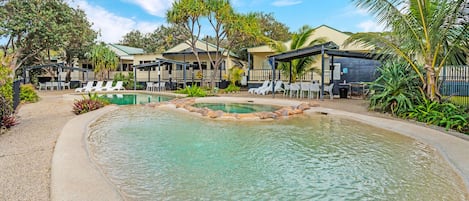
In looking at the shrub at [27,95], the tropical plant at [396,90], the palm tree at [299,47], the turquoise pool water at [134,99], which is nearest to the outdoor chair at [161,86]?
the turquoise pool water at [134,99]

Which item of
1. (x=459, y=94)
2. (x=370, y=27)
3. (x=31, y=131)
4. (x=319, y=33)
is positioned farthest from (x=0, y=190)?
(x=319, y=33)

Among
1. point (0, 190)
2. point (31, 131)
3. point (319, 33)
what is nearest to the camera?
point (0, 190)

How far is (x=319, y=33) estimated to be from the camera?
73.0 ft

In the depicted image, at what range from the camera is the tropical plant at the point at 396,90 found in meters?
9.42

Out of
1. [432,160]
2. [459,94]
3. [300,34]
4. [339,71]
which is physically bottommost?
[432,160]

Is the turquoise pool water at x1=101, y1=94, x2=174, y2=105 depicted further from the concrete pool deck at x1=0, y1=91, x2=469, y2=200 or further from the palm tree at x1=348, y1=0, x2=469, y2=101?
the palm tree at x1=348, y1=0, x2=469, y2=101

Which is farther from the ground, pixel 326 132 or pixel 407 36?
pixel 407 36

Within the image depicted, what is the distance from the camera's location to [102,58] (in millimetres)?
25656

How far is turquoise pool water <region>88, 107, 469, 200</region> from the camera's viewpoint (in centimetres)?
381

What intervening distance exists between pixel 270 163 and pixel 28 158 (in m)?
3.74

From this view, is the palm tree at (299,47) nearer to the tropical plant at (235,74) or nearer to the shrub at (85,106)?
the tropical plant at (235,74)

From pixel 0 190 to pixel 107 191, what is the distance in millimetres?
1158

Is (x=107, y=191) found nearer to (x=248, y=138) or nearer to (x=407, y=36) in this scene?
(x=248, y=138)

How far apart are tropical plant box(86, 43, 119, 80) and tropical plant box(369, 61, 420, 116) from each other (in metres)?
21.9
